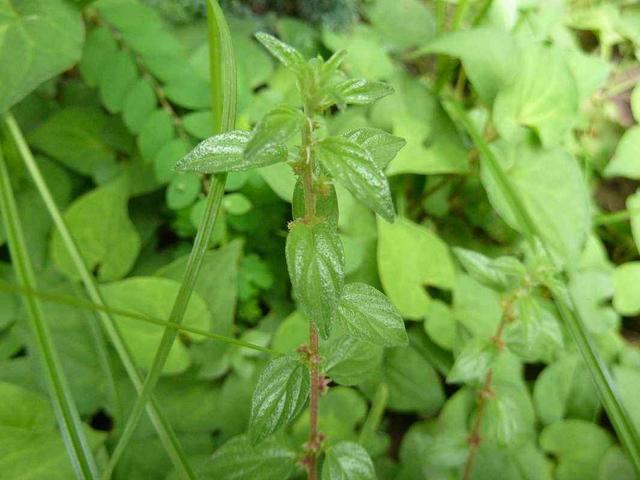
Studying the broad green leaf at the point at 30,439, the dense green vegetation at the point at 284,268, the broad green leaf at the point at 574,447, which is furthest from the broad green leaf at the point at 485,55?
the broad green leaf at the point at 30,439

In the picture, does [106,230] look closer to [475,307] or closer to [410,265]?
[410,265]

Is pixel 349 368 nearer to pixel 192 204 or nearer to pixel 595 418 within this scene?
pixel 192 204

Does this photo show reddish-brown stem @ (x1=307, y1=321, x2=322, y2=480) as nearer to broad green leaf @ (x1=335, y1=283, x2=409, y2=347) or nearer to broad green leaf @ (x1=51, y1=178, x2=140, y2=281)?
broad green leaf @ (x1=335, y1=283, x2=409, y2=347)

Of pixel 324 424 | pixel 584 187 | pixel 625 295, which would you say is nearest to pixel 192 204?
pixel 324 424

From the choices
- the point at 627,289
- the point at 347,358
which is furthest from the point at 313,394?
the point at 627,289

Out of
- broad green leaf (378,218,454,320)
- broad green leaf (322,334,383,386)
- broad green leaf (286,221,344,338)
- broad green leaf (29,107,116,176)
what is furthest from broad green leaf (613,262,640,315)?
broad green leaf (29,107,116,176)

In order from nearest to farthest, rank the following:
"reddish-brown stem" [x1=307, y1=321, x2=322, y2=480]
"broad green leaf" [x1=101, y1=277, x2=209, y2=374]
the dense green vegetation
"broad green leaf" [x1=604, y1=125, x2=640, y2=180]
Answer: "reddish-brown stem" [x1=307, y1=321, x2=322, y2=480], the dense green vegetation, "broad green leaf" [x1=101, y1=277, x2=209, y2=374], "broad green leaf" [x1=604, y1=125, x2=640, y2=180]
